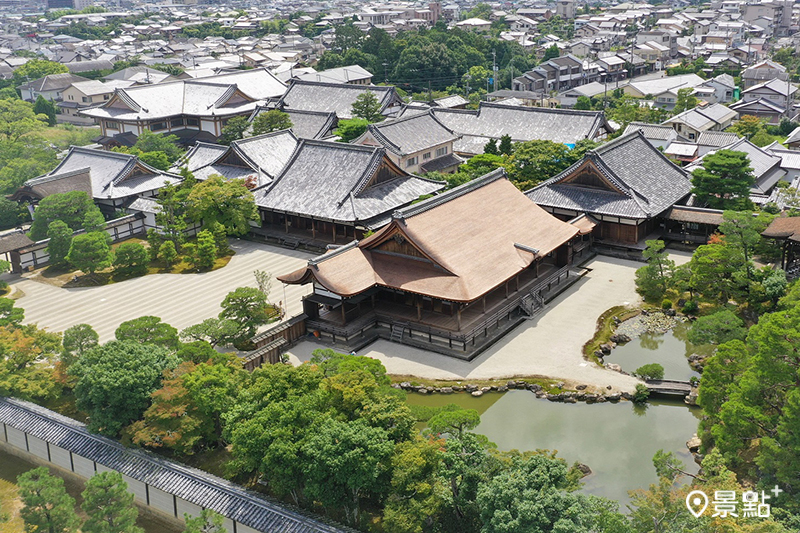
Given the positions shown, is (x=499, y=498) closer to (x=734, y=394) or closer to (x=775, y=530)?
(x=775, y=530)

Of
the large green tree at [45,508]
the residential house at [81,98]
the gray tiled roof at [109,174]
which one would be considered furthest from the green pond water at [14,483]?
the residential house at [81,98]

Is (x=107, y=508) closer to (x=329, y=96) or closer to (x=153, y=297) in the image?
(x=153, y=297)

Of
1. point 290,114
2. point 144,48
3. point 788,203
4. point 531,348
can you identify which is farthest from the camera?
point 144,48

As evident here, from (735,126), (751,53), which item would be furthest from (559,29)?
(735,126)

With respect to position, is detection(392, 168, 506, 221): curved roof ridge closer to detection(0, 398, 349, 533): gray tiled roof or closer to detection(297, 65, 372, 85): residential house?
detection(0, 398, 349, 533): gray tiled roof

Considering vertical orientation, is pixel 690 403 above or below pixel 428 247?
below

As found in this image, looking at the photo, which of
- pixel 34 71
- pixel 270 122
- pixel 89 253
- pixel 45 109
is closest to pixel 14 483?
pixel 89 253
